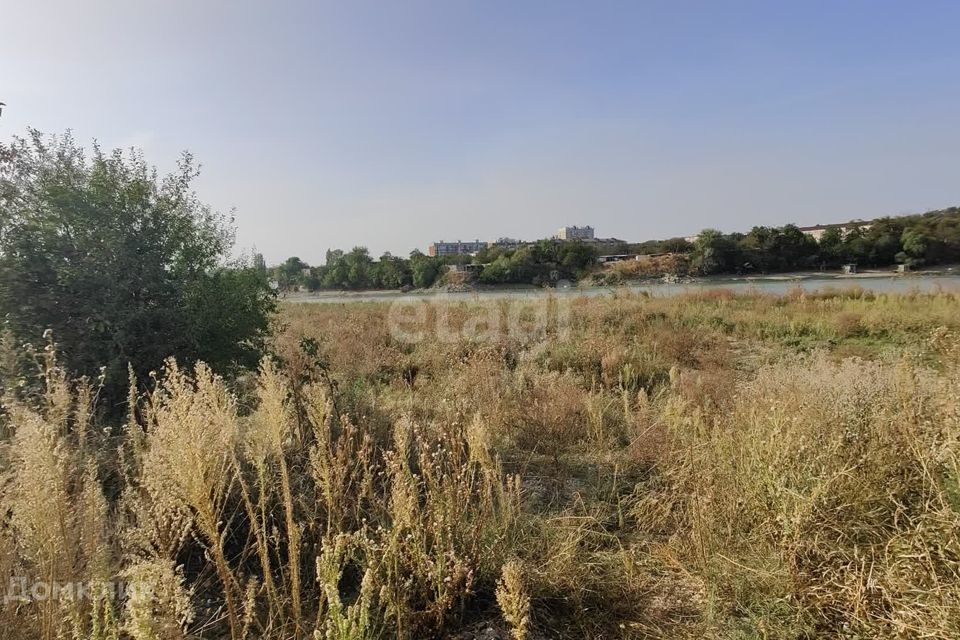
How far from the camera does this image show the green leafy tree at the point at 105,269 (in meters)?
3.93

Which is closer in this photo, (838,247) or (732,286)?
(732,286)

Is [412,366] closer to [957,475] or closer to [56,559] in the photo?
[56,559]

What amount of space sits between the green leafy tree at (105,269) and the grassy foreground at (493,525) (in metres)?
0.57

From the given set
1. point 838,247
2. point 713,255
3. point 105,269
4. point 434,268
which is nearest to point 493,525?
point 105,269

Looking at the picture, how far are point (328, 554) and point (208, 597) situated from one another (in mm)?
1280

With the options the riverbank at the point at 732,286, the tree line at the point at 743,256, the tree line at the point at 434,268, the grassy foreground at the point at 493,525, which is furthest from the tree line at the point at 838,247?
the grassy foreground at the point at 493,525

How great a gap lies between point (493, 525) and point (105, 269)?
14.1 feet

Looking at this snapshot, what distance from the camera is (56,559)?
1.49m

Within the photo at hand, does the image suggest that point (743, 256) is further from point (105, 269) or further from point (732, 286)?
point (105, 269)

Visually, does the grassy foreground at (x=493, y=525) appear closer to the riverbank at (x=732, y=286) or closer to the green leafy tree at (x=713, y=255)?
the riverbank at (x=732, y=286)

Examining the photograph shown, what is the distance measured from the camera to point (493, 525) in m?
2.41

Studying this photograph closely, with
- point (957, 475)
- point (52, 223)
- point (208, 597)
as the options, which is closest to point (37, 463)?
point (208, 597)

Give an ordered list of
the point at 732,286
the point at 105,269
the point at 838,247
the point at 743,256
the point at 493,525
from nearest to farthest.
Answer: the point at 493,525
the point at 105,269
the point at 732,286
the point at 838,247
the point at 743,256

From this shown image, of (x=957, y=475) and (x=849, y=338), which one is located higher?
(x=957, y=475)
